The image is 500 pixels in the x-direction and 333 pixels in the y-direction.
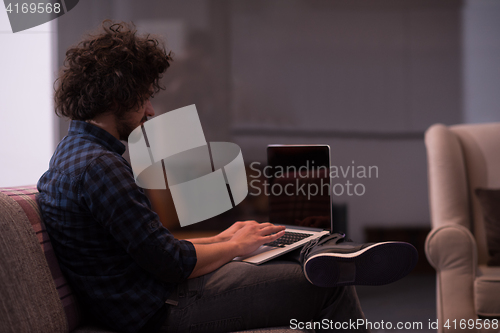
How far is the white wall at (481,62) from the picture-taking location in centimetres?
235

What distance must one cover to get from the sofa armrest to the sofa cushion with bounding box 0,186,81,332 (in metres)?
1.39

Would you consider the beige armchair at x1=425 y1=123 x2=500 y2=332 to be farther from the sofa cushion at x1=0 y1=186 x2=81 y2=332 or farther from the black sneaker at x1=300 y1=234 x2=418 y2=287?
the sofa cushion at x1=0 y1=186 x2=81 y2=332

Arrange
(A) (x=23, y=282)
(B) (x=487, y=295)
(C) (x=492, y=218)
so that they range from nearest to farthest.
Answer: (A) (x=23, y=282) → (B) (x=487, y=295) → (C) (x=492, y=218)

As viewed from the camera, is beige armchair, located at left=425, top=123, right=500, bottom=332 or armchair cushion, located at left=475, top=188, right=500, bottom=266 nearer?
beige armchair, located at left=425, top=123, right=500, bottom=332

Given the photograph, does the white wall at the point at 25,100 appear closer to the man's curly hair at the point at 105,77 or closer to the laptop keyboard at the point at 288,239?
the man's curly hair at the point at 105,77

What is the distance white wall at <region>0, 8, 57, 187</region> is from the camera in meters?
2.34

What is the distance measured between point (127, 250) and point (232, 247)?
312mm

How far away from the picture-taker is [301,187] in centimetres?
154

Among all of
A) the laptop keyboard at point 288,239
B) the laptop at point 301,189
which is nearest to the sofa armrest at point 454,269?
the laptop at point 301,189

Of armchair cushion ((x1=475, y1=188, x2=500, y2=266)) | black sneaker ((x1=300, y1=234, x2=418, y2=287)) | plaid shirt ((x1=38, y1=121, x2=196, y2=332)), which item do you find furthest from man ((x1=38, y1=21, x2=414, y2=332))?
armchair cushion ((x1=475, y1=188, x2=500, y2=266))

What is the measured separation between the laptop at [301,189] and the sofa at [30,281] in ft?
1.94

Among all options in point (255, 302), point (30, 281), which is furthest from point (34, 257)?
point (255, 302)

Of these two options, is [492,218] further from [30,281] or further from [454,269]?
[30,281]

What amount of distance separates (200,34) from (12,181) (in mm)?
1508
